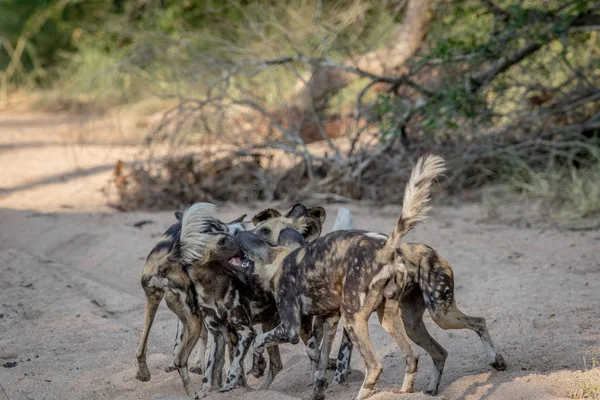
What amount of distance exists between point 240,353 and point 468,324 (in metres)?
1.24

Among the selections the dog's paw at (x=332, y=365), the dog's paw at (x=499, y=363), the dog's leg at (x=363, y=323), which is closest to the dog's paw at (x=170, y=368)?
the dog's paw at (x=332, y=365)

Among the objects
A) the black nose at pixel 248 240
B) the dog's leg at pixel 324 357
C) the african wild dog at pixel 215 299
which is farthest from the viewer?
the black nose at pixel 248 240

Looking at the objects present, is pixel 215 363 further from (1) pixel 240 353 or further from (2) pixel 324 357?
(2) pixel 324 357

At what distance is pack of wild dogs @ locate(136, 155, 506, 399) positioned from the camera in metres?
4.16

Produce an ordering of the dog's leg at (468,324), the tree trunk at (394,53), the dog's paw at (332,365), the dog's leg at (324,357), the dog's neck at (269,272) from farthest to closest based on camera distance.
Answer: the tree trunk at (394,53), the dog's paw at (332,365), the dog's neck at (269,272), the dog's leg at (324,357), the dog's leg at (468,324)

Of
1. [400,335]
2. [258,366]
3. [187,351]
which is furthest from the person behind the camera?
[258,366]

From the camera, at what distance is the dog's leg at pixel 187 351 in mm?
4652

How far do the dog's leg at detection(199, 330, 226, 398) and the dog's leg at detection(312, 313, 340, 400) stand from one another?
0.57m

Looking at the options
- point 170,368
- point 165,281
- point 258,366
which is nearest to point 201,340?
point 170,368

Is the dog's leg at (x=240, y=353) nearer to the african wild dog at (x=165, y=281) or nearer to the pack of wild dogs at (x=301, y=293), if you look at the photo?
the pack of wild dogs at (x=301, y=293)

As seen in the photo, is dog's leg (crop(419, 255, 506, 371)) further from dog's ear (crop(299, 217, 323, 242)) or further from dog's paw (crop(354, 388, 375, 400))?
dog's ear (crop(299, 217, 323, 242))

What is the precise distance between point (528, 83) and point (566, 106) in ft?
1.48

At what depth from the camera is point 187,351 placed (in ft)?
15.3

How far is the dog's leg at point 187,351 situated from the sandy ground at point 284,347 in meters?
0.10
